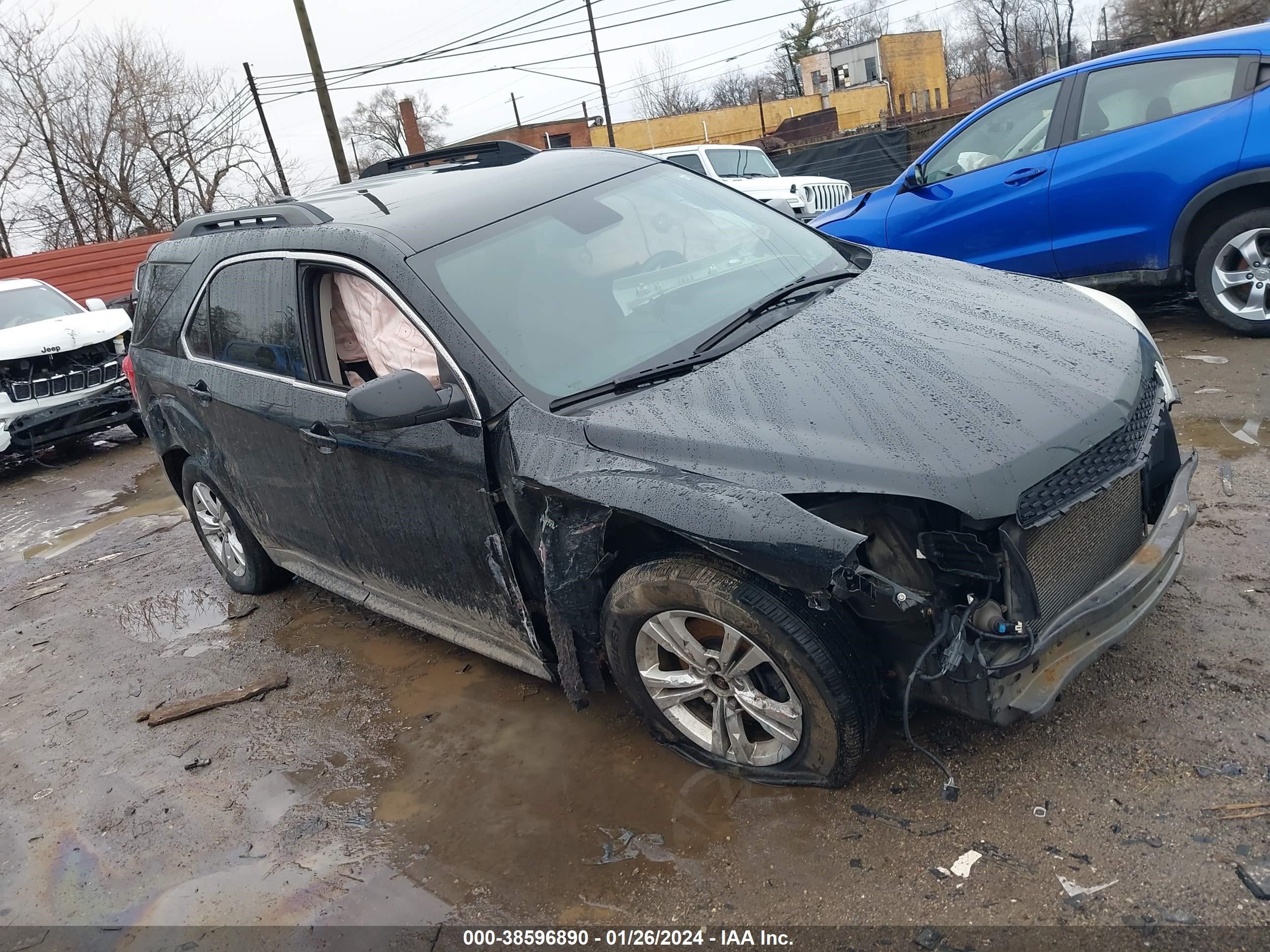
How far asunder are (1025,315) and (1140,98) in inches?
150

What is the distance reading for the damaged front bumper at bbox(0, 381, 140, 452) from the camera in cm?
879

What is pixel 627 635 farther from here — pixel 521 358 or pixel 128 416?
pixel 128 416

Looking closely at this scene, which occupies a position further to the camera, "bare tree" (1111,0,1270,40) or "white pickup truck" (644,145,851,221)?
"bare tree" (1111,0,1270,40)

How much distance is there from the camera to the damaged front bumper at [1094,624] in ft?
7.73

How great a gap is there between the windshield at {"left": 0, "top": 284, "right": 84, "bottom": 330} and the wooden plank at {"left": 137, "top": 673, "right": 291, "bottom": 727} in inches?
290

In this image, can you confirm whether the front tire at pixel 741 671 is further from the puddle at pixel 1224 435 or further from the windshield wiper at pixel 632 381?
the puddle at pixel 1224 435

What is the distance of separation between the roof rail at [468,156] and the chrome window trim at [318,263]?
42.8 inches

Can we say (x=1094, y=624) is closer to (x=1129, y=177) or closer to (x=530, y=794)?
(x=530, y=794)

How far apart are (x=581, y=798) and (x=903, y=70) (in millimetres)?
63078

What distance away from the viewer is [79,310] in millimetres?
10312

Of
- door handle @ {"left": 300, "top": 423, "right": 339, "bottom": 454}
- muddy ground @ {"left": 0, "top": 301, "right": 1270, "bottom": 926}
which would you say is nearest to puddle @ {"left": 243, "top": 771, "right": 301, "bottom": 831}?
muddy ground @ {"left": 0, "top": 301, "right": 1270, "bottom": 926}

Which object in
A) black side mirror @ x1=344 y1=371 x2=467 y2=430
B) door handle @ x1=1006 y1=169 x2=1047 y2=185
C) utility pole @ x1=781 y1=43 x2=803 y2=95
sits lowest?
black side mirror @ x1=344 y1=371 x2=467 y2=430

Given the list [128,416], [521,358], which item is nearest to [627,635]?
[521,358]

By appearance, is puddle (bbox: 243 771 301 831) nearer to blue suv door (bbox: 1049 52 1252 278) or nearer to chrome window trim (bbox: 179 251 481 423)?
chrome window trim (bbox: 179 251 481 423)
